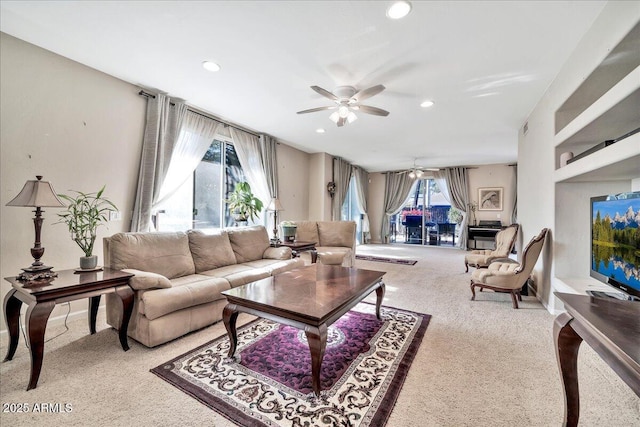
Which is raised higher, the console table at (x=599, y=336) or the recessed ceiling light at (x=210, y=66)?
the recessed ceiling light at (x=210, y=66)

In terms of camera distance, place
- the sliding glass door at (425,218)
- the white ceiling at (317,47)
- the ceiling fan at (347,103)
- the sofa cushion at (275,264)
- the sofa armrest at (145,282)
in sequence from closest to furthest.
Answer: the white ceiling at (317,47)
the sofa armrest at (145,282)
the ceiling fan at (347,103)
the sofa cushion at (275,264)
the sliding glass door at (425,218)

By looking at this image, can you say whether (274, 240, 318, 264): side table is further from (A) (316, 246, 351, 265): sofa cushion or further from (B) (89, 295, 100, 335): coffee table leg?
(B) (89, 295, 100, 335): coffee table leg

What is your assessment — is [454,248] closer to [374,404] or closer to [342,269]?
[342,269]

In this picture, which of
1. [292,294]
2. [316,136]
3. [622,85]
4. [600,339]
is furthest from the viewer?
[316,136]

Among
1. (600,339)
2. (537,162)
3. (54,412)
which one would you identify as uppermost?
(537,162)

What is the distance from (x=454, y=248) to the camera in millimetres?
8219

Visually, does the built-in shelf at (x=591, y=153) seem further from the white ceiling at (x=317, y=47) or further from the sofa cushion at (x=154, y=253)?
the sofa cushion at (x=154, y=253)

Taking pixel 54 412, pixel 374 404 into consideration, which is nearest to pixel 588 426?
pixel 374 404

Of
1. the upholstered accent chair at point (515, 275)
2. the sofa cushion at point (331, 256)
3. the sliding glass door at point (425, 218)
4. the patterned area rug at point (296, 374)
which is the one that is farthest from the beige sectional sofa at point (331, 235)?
the sliding glass door at point (425, 218)

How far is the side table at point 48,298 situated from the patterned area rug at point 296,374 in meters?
0.69

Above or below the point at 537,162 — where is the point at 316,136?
above

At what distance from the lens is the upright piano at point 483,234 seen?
741 cm

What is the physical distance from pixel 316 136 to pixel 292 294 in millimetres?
3996

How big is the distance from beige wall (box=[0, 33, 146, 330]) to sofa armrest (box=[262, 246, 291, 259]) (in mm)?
1823
